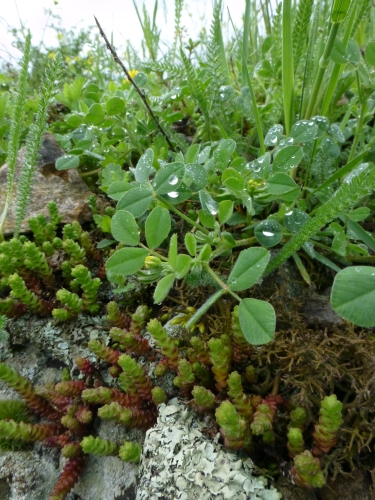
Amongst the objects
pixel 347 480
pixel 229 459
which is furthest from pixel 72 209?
pixel 347 480

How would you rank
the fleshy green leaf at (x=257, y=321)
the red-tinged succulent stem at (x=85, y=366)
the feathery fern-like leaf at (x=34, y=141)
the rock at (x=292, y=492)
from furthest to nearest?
the feathery fern-like leaf at (x=34, y=141), the red-tinged succulent stem at (x=85, y=366), the rock at (x=292, y=492), the fleshy green leaf at (x=257, y=321)

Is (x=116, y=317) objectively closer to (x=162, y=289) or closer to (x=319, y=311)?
(x=162, y=289)

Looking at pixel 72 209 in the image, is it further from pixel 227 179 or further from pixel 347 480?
pixel 347 480

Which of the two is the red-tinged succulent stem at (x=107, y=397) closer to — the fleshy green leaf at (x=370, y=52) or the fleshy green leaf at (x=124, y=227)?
the fleshy green leaf at (x=124, y=227)

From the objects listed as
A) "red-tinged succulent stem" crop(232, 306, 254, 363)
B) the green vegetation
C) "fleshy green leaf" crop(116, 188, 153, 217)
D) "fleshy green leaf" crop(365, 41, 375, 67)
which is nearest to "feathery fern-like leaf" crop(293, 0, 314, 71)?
the green vegetation

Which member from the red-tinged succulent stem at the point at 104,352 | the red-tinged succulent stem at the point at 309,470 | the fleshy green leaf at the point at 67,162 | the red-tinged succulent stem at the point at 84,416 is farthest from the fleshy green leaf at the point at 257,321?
the fleshy green leaf at the point at 67,162

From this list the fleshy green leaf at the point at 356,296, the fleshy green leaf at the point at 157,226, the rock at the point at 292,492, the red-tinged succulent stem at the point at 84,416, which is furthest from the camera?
the red-tinged succulent stem at the point at 84,416
